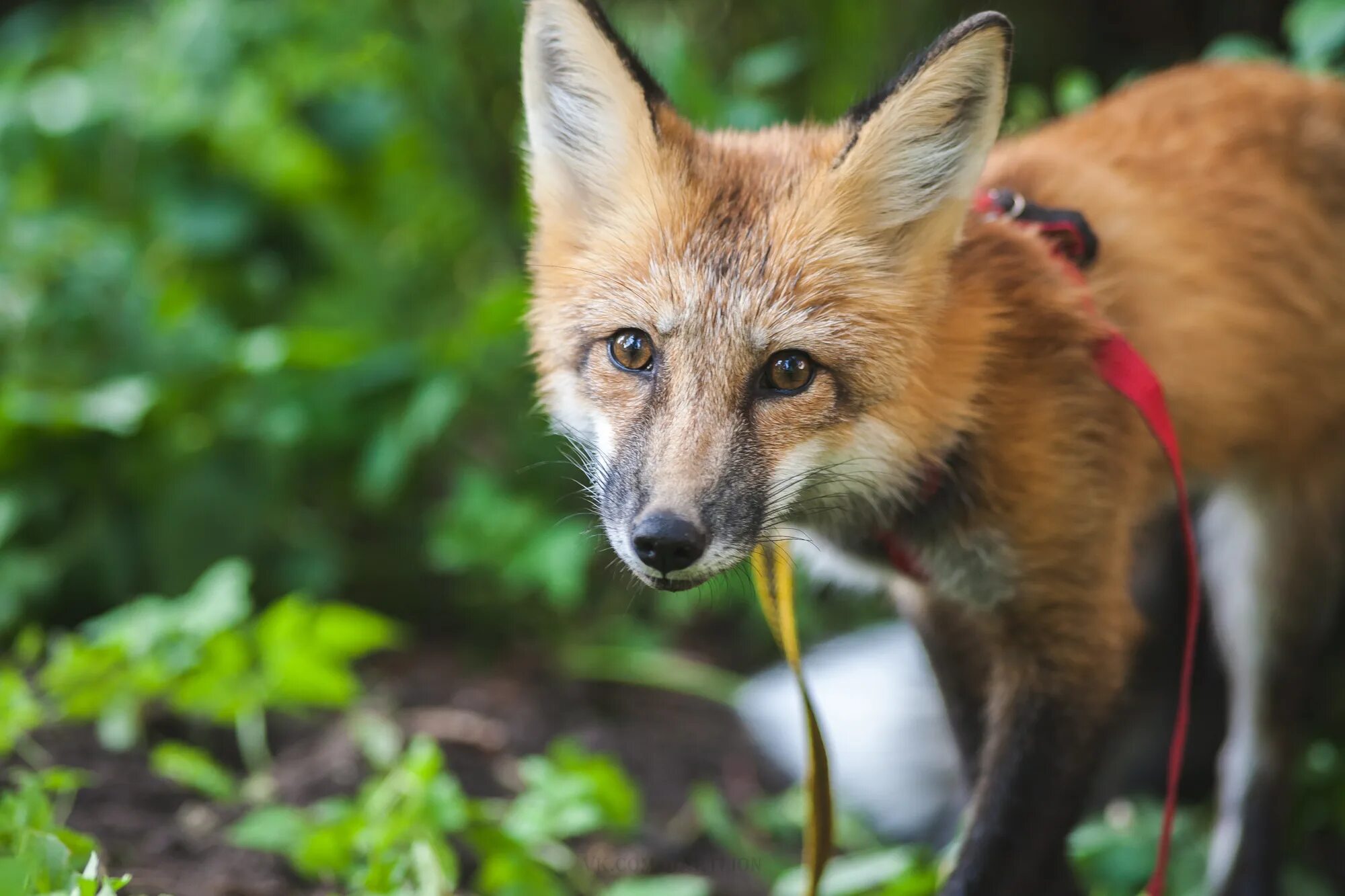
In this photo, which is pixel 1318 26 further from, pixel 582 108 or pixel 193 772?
pixel 193 772

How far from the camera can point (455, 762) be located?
3.54 m

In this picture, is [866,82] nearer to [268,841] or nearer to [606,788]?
[606,788]

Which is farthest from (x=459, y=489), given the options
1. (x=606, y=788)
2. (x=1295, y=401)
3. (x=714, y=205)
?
(x=1295, y=401)

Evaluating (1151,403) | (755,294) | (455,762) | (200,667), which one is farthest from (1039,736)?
(200,667)

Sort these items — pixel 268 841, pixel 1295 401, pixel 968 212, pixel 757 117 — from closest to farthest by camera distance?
pixel 968 212
pixel 268 841
pixel 1295 401
pixel 757 117

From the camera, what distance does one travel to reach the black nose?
6.45 feet

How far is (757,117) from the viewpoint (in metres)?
4.25

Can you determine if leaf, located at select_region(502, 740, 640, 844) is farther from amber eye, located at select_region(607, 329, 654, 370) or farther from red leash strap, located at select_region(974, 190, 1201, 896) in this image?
red leash strap, located at select_region(974, 190, 1201, 896)

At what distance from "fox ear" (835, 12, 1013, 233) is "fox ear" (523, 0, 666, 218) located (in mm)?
426

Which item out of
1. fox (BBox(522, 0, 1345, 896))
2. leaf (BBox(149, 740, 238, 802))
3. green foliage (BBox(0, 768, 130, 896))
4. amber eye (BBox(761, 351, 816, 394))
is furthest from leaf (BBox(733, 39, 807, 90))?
green foliage (BBox(0, 768, 130, 896))

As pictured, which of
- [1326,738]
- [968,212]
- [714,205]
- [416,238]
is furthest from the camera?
[416,238]

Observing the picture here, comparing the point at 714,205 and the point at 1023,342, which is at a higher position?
the point at 714,205

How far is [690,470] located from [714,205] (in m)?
0.56

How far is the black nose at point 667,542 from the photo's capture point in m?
1.97
